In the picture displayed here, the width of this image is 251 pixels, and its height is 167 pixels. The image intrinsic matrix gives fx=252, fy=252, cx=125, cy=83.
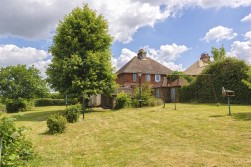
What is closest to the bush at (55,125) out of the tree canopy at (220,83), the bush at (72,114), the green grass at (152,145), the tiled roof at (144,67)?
the green grass at (152,145)

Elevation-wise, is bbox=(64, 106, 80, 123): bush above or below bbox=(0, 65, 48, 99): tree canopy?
below

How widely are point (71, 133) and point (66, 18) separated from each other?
15064 mm

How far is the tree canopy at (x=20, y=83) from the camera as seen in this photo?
3767cm

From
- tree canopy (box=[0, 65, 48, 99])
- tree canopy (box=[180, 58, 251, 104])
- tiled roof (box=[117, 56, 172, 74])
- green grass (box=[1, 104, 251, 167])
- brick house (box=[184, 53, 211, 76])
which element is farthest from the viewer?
brick house (box=[184, 53, 211, 76])

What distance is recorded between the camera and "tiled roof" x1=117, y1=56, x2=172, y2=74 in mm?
48844

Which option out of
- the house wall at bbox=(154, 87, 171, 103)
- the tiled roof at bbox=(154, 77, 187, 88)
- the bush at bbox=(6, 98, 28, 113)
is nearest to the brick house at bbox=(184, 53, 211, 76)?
→ the tiled roof at bbox=(154, 77, 187, 88)

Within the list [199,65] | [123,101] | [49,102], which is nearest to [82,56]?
[123,101]

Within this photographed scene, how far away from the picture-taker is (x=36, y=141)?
38.2 ft

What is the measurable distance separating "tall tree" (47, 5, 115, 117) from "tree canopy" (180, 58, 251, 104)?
12188mm

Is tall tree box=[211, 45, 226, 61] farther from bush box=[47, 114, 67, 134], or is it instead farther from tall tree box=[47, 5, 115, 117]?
bush box=[47, 114, 67, 134]

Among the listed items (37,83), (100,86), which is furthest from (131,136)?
(37,83)

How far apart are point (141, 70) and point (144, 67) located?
4.24 ft

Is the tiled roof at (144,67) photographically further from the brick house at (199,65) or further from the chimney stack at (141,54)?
the brick house at (199,65)

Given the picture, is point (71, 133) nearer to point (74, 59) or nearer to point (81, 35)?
point (74, 59)
